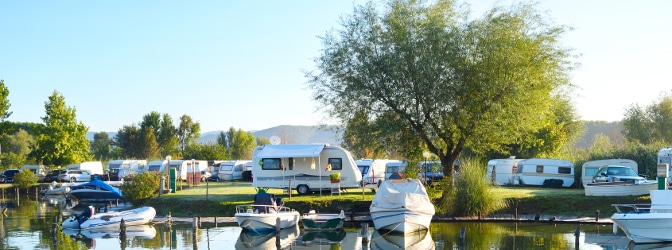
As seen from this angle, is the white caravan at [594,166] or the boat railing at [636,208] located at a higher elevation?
the white caravan at [594,166]

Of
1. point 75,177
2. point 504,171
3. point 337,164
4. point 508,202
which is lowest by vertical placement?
point 508,202

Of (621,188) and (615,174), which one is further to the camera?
(615,174)

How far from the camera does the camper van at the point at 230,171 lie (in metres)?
52.7

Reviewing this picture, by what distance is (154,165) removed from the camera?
5156cm

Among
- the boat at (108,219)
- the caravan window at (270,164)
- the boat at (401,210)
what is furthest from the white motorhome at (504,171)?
the boat at (108,219)

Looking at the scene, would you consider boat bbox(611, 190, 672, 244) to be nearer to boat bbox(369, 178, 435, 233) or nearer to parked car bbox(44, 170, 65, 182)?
boat bbox(369, 178, 435, 233)

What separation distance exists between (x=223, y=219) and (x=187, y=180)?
68.3ft

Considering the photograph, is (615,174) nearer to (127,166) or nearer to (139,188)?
(139,188)

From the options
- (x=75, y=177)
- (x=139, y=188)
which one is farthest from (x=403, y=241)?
(x=75, y=177)

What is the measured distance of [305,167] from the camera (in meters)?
34.2

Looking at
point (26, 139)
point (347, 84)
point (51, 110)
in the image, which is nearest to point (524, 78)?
point (347, 84)

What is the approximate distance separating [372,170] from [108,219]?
17768 millimetres

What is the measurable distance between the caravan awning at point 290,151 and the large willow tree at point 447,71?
15.7 ft

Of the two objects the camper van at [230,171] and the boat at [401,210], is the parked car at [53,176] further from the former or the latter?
the boat at [401,210]
